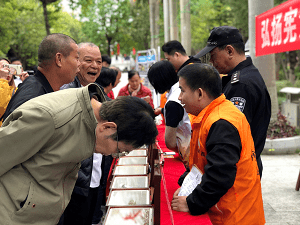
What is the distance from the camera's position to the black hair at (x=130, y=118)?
4.86 feet

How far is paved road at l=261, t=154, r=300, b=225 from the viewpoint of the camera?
13.0 ft

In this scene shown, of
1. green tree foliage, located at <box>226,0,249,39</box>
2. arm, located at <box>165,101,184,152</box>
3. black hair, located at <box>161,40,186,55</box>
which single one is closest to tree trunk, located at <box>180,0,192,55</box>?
green tree foliage, located at <box>226,0,249,39</box>

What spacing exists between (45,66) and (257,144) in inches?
68.4

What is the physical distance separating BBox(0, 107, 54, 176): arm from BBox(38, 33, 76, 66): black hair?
1.12m

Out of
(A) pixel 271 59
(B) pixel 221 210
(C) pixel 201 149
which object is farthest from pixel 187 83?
(A) pixel 271 59

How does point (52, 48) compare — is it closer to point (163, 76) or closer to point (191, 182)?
point (163, 76)

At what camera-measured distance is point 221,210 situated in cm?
191

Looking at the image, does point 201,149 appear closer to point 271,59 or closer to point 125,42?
point 271,59

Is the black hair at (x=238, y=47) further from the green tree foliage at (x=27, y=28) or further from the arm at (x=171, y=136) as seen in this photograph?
the green tree foliage at (x=27, y=28)

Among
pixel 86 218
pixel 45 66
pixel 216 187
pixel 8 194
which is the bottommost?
pixel 86 218

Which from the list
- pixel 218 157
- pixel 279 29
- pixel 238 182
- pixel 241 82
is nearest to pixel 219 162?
pixel 218 157

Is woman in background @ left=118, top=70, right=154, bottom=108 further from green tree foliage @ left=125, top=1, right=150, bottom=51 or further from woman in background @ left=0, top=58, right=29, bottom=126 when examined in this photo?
green tree foliage @ left=125, top=1, right=150, bottom=51

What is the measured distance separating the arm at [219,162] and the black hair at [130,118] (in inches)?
17.6

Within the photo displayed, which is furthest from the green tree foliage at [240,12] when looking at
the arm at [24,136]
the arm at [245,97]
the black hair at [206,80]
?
the arm at [24,136]
